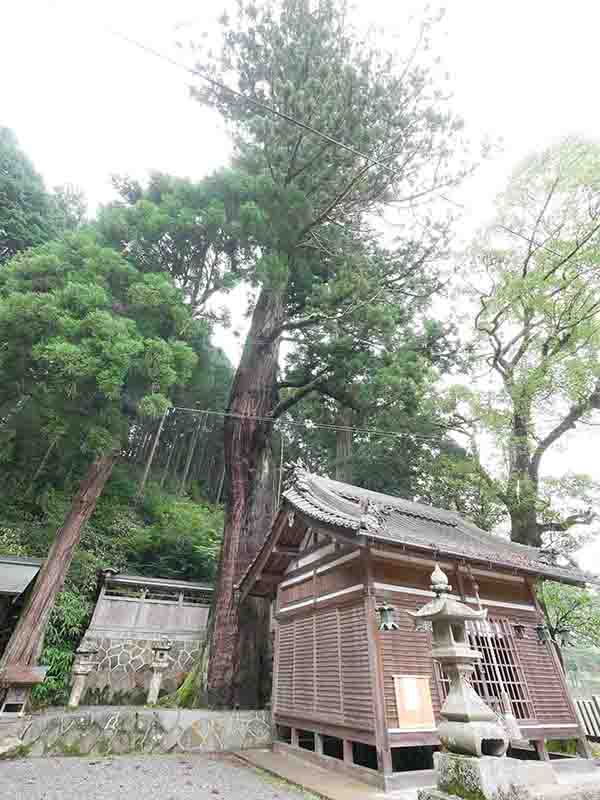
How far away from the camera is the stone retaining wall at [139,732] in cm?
609

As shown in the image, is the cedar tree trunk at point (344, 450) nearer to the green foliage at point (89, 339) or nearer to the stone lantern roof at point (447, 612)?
the green foliage at point (89, 339)

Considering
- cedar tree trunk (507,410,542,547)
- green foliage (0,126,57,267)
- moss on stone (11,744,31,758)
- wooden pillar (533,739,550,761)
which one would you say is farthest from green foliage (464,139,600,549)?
green foliage (0,126,57,267)

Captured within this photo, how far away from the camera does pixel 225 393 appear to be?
71.4 ft

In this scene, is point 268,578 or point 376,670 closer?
point 376,670

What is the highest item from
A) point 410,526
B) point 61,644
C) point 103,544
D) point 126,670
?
point 103,544

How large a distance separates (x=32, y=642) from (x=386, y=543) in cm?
696

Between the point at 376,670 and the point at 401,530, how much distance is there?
1.94 m

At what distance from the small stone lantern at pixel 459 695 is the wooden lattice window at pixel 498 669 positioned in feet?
10.3

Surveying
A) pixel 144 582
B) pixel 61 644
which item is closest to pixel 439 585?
pixel 144 582

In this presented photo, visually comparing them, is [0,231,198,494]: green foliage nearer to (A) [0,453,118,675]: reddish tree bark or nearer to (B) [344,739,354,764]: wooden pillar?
(A) [0,453,118,675]: reddish tree bark

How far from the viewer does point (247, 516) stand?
9.80m

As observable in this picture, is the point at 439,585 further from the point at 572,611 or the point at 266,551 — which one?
the point at 572,611

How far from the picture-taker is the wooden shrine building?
5.31 metres

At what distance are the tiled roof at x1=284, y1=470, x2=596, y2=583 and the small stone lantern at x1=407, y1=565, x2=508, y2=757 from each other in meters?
1.53
